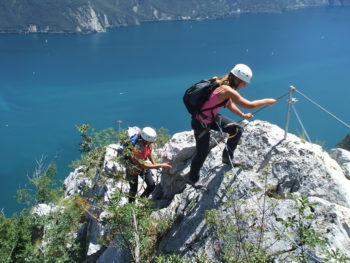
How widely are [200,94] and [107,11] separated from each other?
17478 centimetres

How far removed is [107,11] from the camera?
6565 inches

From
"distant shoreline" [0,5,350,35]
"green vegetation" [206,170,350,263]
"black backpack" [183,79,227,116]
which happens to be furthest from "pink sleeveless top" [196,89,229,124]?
"distant shoreline" [0,5,350,35]

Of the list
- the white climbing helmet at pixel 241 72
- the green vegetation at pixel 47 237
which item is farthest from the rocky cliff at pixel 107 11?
the white climbing helmet at pixel 241 72

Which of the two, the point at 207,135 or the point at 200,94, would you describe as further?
the point at 207,135

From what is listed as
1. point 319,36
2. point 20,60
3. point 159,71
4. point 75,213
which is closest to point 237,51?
point 159,71

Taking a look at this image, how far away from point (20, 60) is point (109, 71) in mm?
26821

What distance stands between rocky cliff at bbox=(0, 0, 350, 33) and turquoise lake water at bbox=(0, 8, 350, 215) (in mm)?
37870

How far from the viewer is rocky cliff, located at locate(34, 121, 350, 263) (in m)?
4.02

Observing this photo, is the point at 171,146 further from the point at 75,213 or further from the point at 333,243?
the point at 333,243

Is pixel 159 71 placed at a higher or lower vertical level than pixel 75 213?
higher

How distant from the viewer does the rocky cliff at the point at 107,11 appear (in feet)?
477

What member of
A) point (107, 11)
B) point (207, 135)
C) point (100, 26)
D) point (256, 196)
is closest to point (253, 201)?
point (256, 196)

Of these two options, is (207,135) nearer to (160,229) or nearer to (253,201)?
(253,201)

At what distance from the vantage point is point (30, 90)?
66.4 metres
